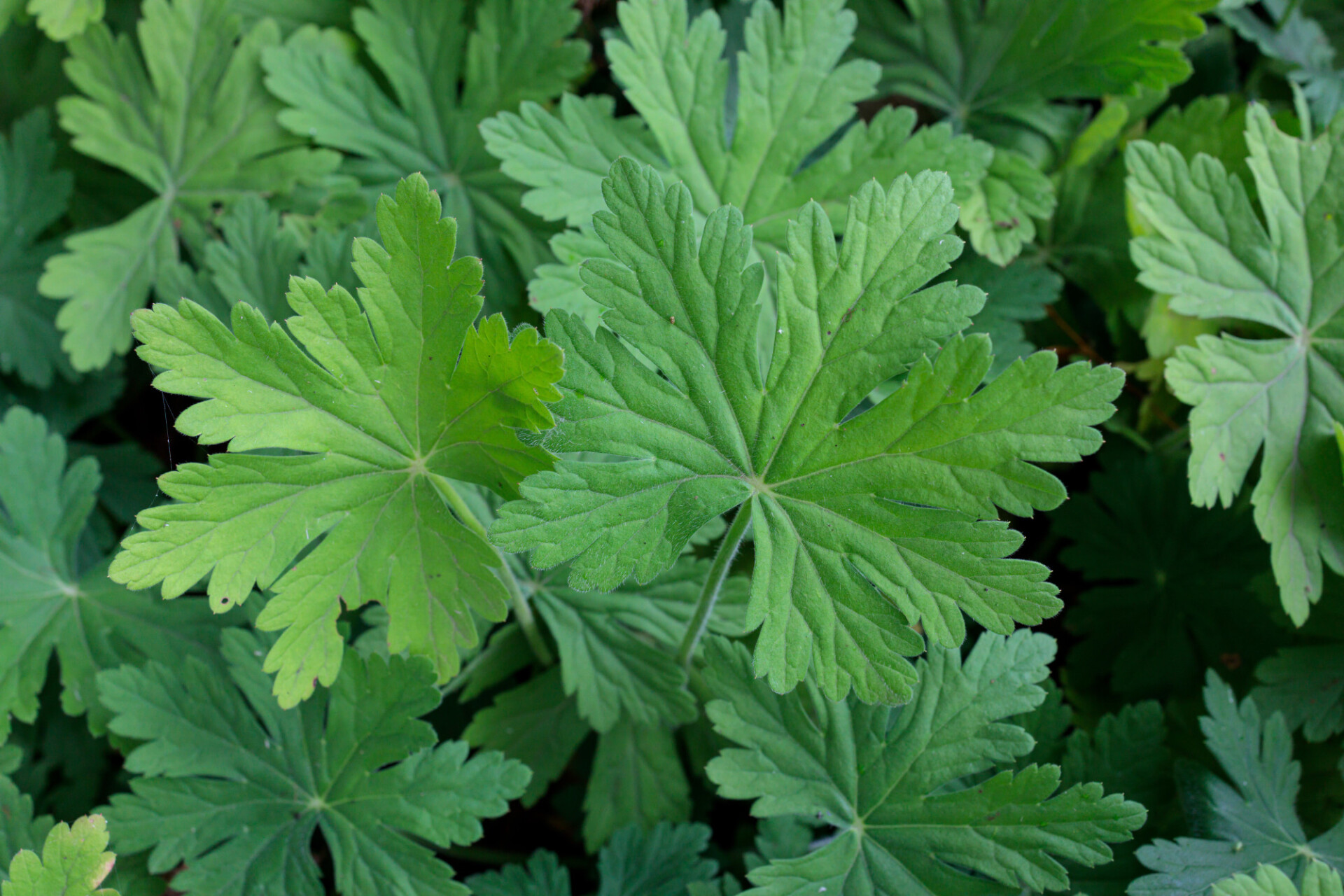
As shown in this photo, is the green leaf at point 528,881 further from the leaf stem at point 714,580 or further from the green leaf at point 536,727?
the leaf stem at point 714,580

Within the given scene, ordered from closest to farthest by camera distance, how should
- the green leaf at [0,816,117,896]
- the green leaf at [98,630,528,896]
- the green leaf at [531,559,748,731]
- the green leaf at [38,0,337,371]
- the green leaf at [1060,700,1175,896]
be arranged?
the green leaf at [0,816,117,896]
the green leaf at [98,630,528,896]
the green leaf at [1060,700,1175,896]
the green leaf at [531,559,748,731]
the green leaf at [38,0,337,371]

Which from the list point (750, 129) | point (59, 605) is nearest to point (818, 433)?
point (750, 129)

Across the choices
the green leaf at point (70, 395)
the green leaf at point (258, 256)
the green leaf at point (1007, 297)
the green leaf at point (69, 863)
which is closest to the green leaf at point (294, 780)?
the green leaf at point (69, 863)

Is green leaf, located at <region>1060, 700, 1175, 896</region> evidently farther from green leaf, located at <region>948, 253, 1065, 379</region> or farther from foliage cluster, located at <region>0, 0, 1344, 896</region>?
green leaf, located at <region>948, 253, 1065, 379</region>

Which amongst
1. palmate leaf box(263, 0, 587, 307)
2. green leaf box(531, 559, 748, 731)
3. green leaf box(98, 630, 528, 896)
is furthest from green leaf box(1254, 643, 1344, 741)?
palmate leaf box(263, 0, 587, 307)

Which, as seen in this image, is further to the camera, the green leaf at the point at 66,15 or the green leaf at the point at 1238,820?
the green leaf at the point at 66,15

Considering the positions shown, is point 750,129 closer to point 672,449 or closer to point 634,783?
point 672,449
